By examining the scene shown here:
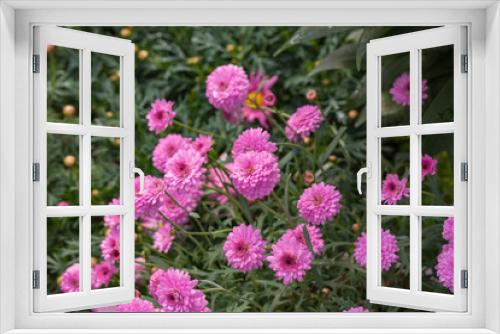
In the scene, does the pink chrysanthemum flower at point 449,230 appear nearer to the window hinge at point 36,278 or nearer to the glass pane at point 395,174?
the glass pane at point 395,174

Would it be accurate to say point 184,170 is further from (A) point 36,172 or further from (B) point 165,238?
(A) point 36,172

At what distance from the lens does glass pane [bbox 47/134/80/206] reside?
3.04 m

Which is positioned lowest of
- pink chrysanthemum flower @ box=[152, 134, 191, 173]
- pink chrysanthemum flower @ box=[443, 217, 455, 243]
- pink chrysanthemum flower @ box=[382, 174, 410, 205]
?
pink chrysanthemum flower @ box=[443, 217, 455, 243]

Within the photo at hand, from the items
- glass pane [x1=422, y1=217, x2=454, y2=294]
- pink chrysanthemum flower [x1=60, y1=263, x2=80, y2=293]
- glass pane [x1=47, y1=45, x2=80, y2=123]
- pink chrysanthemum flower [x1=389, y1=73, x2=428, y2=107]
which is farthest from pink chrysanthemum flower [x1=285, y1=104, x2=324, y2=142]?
glass pane [x1=47, y1=45, x2=80, y2=123]

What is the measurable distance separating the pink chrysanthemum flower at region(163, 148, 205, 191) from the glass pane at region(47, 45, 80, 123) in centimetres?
85

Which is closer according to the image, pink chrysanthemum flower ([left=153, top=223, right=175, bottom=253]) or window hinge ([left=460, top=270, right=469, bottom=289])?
window hinge ([left=460, top=270, right=469, bottom=289])

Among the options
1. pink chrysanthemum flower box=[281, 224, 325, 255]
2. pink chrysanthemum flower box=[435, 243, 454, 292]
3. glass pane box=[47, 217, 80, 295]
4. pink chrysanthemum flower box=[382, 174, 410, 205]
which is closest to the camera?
pink chrysanthemum flower box=[435, 243, 454, 292]

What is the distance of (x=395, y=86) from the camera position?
240 cm

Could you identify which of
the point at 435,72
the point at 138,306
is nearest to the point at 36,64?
the point at 138,306

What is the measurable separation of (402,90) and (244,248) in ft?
2.50

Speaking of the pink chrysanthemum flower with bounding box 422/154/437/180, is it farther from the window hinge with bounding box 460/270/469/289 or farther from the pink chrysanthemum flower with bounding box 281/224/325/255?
the window hinge with bounding box 460/270/469/289

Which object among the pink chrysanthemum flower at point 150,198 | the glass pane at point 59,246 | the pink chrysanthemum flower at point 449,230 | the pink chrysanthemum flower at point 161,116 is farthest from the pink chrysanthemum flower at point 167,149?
the pink chrysanthemum flower at point 449,230

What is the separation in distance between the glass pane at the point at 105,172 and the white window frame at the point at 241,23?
1.11 m

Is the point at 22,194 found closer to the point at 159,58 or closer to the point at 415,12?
the point at 415,12
